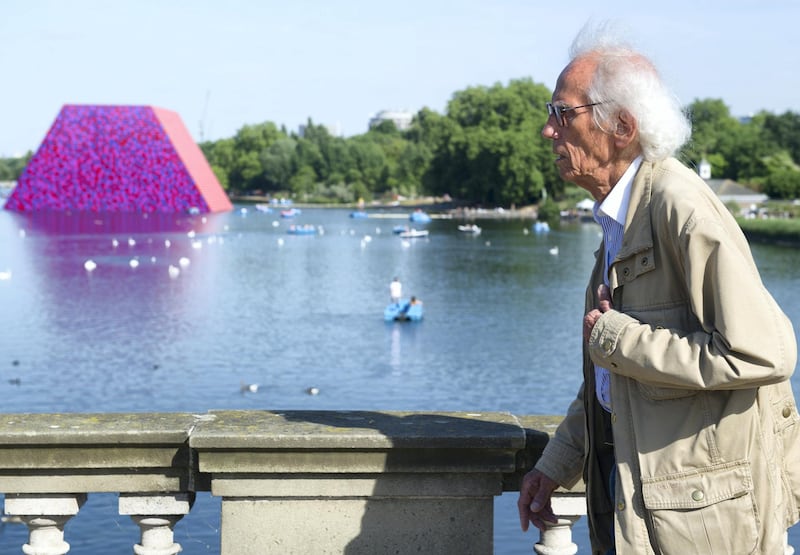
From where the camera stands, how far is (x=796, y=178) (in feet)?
244

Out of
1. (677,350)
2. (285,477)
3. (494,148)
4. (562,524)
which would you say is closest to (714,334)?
(677,350)

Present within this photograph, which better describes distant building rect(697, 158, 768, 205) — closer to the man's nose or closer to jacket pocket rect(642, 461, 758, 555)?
the man's nose

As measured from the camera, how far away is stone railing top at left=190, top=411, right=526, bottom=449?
2.50 meters

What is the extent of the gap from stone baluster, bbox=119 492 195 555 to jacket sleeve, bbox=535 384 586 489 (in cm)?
84

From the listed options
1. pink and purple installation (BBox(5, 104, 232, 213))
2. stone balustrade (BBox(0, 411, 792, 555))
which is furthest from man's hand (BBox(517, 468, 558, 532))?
pink and purple installation (BBox(5, 104, 232, 213))

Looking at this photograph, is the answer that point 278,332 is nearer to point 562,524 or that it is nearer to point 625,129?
point 562,524

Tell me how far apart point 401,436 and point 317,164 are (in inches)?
4358

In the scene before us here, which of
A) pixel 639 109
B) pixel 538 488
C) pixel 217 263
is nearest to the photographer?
pixel 639 109

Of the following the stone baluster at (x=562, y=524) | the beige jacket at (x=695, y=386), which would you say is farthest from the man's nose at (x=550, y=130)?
the stone baluster at (x=562, y=524)

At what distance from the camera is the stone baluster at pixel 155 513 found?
2621 mm

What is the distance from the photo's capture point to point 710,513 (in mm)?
1913

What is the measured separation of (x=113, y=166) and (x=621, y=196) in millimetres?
78988

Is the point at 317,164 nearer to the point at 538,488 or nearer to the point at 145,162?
the point at 145,162

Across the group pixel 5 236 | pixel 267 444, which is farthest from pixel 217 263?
pixel 267 444
